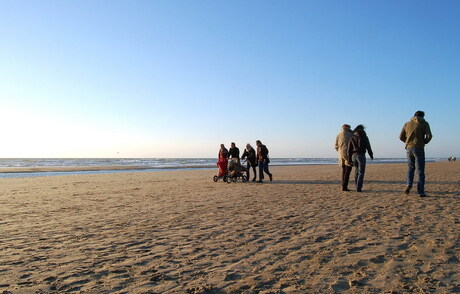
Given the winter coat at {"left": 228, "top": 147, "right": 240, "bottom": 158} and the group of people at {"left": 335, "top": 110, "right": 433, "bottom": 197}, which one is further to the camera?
the winter coat at {"left": 228, "top": 147, "right": 240, "bottom": 158}

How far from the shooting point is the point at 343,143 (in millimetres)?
10367

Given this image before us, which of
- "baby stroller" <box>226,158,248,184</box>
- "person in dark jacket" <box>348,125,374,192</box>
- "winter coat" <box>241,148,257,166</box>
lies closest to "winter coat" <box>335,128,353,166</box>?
"person in dark jacket" <box>348,125,374,192</box>

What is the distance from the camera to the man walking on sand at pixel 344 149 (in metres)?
9.90

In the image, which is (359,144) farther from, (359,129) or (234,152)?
(234,152)

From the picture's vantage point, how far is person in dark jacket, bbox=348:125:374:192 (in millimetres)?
9609

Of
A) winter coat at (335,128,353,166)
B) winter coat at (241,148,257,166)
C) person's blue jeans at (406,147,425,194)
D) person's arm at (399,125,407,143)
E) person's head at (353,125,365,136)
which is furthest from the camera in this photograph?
winter coat at (241,148,257,166)

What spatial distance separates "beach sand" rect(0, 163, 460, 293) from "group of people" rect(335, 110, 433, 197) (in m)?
1.45

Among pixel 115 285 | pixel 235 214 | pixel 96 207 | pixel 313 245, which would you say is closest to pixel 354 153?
pixel 235 214

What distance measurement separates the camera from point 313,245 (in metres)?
4.17

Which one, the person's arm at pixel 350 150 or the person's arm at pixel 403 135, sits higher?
the person's arm at pixel 403 135

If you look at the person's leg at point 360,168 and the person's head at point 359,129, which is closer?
the person's leg at point 360,168

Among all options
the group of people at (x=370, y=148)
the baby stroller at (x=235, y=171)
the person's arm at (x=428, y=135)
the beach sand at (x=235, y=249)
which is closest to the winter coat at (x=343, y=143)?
the group of people at (x=370, y=148)

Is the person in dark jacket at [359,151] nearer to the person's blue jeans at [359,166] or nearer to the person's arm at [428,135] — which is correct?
the person's blue jeans at [359,166]

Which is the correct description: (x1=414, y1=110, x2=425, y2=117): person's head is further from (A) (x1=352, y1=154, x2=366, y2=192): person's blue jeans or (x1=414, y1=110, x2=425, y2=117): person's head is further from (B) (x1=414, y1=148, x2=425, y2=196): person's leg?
(A) (x1=352, y1=154, x2=366, y2=192): person's blue jeans
